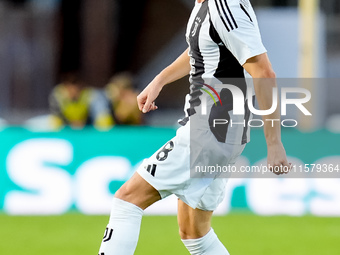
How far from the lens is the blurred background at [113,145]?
8.12 meters

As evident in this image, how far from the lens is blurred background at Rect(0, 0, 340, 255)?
8.12 m

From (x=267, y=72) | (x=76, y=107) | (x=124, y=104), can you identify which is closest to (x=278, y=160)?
(x=267, y=72)

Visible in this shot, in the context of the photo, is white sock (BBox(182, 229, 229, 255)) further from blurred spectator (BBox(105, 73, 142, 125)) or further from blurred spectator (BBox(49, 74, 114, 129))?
blurred spectator (BBox(49, 74, 114, 129))

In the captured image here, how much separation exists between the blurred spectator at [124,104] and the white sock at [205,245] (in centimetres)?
632

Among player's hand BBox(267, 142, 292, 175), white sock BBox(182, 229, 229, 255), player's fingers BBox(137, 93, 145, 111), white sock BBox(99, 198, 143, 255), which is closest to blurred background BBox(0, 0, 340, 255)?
white sock BBox(182, 229, 229, 255)

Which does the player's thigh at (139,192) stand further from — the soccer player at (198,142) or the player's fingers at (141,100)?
the player's fingers at (141,100)

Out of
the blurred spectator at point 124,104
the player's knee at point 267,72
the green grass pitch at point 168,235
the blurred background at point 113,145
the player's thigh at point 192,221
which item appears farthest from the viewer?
the blurred spectator at point 124,104

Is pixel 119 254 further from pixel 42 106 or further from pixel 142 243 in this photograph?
pixel 42 106

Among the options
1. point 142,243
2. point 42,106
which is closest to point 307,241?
point 142,243

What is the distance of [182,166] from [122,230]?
0.46 metres

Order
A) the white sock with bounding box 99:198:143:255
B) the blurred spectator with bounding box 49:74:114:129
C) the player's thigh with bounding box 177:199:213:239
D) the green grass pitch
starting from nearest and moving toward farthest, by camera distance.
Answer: the white sock with bounding box 99:198:143:255 → the player's thigh with bounding box 177:199:213:239 → the green grass pitch → the blurred spectator with bounding box 49:74:114:129

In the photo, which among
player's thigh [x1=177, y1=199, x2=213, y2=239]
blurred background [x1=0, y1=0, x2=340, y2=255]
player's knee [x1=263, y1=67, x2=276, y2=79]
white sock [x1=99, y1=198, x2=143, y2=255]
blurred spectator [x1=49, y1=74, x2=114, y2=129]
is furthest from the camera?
blurred spectator [x1=49, y1=74, x2=114, y2=129]

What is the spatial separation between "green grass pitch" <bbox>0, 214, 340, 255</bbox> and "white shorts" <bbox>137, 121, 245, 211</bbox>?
2586mm

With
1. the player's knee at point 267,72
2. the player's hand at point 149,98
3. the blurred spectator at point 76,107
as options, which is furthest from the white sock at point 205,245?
the blurred spectator at point 76,107
